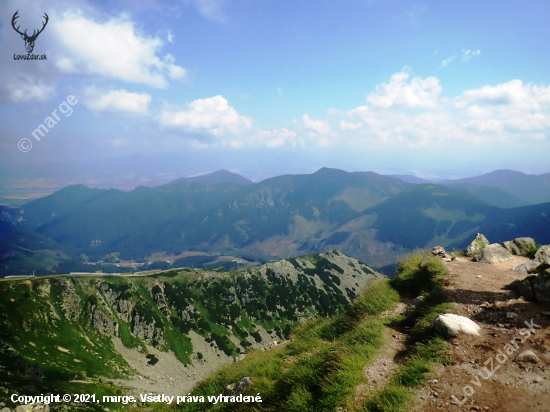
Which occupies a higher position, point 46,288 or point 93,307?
point 46,288

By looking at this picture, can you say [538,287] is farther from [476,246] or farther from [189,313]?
[189,313]

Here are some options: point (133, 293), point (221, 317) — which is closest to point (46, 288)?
point (133, 293)

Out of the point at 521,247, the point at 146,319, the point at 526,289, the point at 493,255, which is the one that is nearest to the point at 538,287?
the point at 526,289

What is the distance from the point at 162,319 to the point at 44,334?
43.1 m

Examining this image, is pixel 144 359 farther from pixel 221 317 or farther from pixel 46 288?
pixel 46 288

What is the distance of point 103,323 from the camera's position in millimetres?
108750

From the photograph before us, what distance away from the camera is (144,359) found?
10312cm

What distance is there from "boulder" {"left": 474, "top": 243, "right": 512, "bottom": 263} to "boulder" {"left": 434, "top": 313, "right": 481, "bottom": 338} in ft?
40.6

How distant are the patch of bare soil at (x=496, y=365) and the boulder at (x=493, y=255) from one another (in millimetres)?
8107

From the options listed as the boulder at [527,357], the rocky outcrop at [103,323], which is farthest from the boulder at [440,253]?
the rocky outcrop at [103,323]

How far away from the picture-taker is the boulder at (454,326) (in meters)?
9.66

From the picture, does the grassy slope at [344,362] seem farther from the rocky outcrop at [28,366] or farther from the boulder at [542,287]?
the rocky outcrop at [28,366]

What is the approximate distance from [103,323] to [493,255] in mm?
135479

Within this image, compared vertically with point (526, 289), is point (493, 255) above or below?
below
